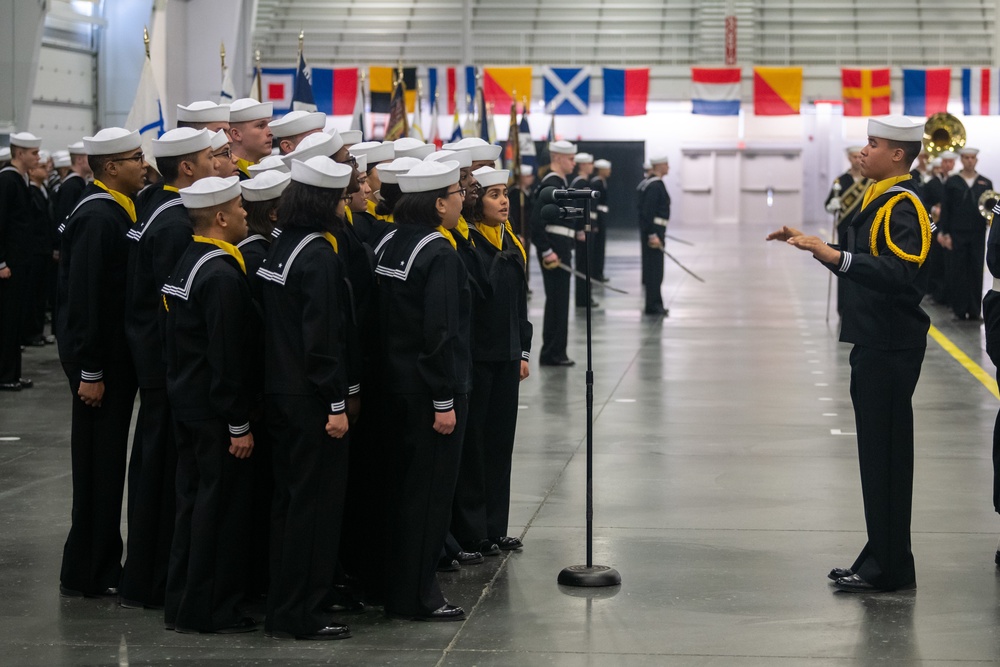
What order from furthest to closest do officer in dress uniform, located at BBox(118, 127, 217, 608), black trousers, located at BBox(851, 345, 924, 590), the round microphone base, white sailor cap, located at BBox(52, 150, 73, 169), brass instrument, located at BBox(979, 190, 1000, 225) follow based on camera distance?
white sailor cap, located at BBox(52, 150, 73, 169) < brass instrument, located at BBox(979, 190, 1000, 225) < the round microphone base < black trousers, located at BBox(851, 345, 924, 590) < officer in dress uniform, located at BBox(118, 127, 217, 608)

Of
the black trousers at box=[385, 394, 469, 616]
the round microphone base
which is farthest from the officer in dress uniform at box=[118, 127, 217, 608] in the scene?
the round microphone base

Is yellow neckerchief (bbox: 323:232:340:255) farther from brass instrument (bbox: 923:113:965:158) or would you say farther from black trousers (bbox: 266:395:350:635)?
brass instrument (bbox: 923:113:965:158)

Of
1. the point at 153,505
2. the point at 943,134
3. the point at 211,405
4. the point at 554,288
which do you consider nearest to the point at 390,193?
the point at 211,405

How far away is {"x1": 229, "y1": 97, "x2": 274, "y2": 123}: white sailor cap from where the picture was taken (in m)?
6.77

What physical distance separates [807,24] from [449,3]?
33.8 ft

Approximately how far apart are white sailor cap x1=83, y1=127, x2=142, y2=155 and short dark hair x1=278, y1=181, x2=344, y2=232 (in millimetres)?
1138

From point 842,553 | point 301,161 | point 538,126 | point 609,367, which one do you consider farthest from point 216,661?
point 538,126

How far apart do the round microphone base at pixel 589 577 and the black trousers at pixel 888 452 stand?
43.7 inches

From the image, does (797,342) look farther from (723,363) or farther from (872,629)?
(872,629)

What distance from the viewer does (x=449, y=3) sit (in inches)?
1587

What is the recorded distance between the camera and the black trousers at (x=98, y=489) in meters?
6.03

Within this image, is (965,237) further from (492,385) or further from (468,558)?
(468,558)

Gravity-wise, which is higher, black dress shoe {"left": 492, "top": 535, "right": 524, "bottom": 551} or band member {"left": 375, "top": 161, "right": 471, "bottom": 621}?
band member {"left": 375, "top": 161, "right": 471, "bottom": 621}

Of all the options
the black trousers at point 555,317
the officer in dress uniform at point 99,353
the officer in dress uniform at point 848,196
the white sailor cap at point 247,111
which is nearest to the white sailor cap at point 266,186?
the officer in dress uniform at point 99,353
